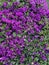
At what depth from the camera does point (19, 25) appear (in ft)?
10.5

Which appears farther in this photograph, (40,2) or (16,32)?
(40,2)

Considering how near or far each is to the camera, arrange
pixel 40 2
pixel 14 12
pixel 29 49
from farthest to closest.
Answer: pixel 40 2
pixel 14 12
pixel 29 49

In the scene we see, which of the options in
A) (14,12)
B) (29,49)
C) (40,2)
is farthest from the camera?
(40,2)

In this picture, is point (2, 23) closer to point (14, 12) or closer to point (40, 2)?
point (14, 12)

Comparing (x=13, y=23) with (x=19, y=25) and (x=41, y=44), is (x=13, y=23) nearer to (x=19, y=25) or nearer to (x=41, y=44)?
(x=19, y=25)

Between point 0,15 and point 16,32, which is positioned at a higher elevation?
point 0,15

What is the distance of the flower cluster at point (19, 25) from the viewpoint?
3070 millimetres

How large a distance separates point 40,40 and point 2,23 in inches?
22.4

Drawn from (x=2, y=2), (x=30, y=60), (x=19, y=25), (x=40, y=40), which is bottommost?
(x=30, y=60)

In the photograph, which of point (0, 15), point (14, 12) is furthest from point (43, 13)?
point (0, 15)

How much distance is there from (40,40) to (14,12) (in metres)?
0.55

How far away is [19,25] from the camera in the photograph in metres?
3.19

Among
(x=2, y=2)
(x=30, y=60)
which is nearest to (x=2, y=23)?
(x=2, y=2)

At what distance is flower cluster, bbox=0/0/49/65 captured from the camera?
10.1ft
